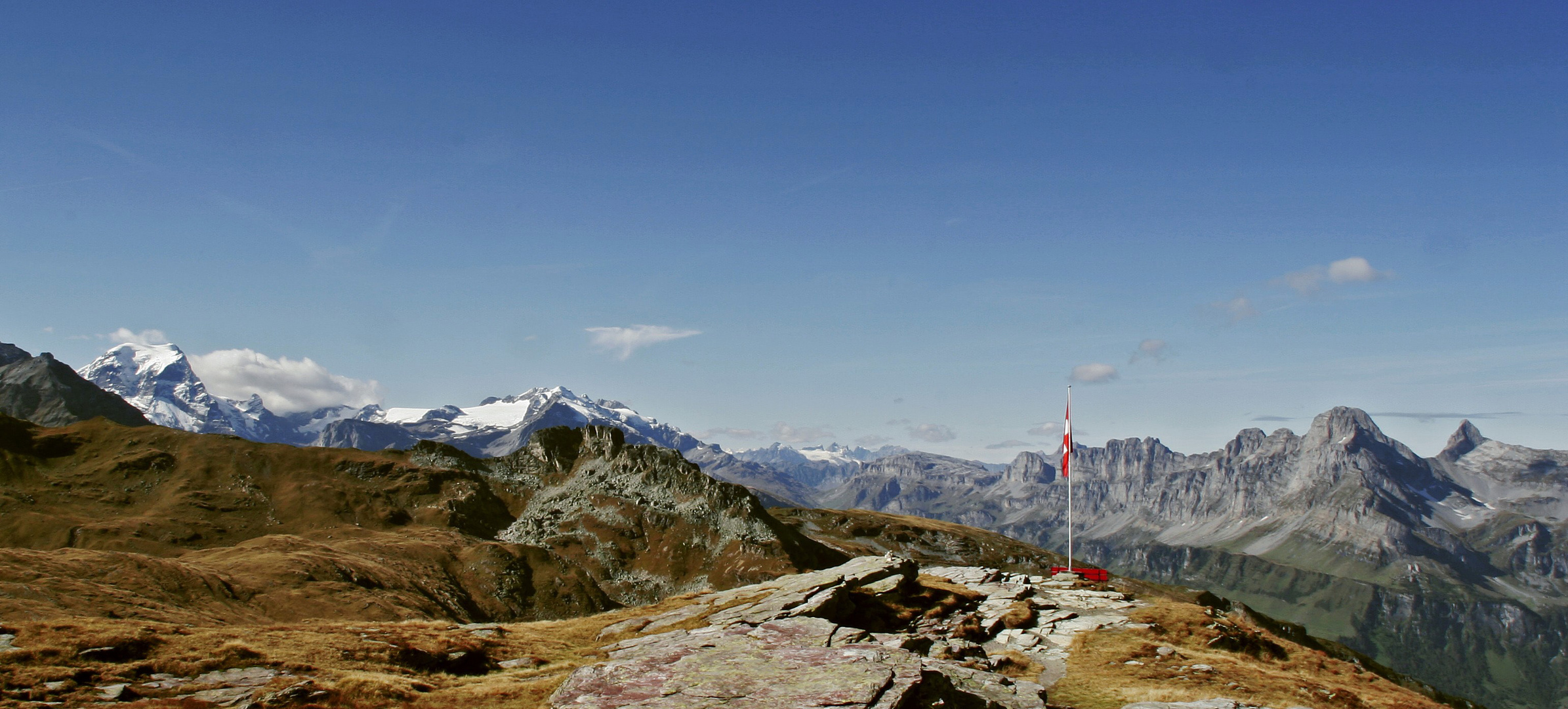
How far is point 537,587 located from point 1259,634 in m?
130

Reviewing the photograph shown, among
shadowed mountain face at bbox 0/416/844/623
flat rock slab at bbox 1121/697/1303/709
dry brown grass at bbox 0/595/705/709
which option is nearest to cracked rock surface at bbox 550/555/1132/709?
flat rock slab at bbox 1121/697/1303/709

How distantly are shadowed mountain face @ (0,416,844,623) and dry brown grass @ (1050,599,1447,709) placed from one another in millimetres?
95988

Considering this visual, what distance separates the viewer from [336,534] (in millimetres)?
165875

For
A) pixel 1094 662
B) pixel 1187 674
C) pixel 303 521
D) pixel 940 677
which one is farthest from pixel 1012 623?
pixel 303 521

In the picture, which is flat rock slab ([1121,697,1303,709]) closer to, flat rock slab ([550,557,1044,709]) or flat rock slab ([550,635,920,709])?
flat rock slab ([550,557,1044,709])

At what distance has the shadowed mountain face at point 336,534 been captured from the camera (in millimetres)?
118000

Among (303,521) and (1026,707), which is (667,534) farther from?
(1026,707)

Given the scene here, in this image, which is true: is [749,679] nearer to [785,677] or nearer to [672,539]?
[785,677]

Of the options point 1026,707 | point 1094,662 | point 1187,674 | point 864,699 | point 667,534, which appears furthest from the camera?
point 667,534

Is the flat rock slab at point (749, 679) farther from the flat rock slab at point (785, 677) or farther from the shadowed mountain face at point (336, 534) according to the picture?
the shadowed mountain face at point (336, 534)

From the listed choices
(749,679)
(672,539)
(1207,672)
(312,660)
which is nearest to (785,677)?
(749,679)

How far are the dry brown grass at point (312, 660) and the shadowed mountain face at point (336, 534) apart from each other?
54.7m

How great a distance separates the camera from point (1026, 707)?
38500 mm

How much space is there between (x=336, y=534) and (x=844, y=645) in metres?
162
